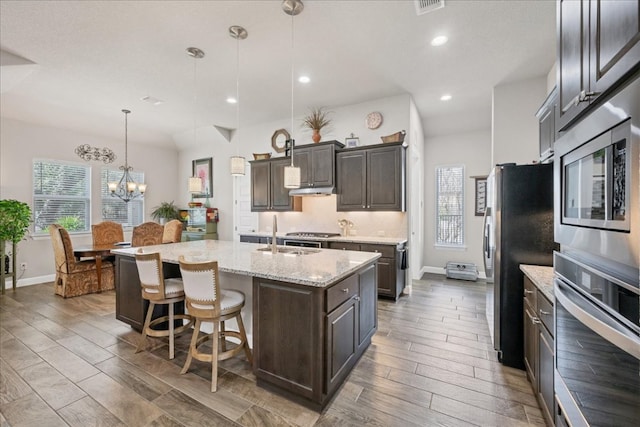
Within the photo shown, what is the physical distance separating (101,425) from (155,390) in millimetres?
366

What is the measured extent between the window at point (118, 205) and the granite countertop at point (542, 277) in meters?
7.63

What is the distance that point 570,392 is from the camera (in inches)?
46.6

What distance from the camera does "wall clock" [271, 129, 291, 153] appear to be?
18.9 feet

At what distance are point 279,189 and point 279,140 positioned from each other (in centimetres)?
112

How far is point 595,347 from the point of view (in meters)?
0.98

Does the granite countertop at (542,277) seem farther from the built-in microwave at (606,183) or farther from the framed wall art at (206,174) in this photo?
the framed wall art at (206,174)

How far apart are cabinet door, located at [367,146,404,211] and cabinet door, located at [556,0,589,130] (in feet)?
9.83

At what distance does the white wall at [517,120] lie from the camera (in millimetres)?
3842

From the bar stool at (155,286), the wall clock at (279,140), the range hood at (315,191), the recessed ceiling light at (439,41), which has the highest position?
the recessed ceiling light at (439,41)

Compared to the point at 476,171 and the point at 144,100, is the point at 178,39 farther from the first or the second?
the point at 476,171

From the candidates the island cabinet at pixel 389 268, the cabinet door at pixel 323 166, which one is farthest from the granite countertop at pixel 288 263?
the cabinet door at pixel 323 166

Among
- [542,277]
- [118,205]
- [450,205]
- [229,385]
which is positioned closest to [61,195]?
[118,205]

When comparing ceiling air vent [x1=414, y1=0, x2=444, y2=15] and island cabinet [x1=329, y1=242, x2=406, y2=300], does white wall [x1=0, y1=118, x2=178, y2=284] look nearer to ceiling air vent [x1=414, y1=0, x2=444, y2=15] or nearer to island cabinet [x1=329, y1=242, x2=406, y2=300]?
island cabinet [x1=329, y1=242, x2=406, y2=300]

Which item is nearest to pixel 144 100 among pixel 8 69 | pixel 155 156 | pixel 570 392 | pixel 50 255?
pixel 8 69
